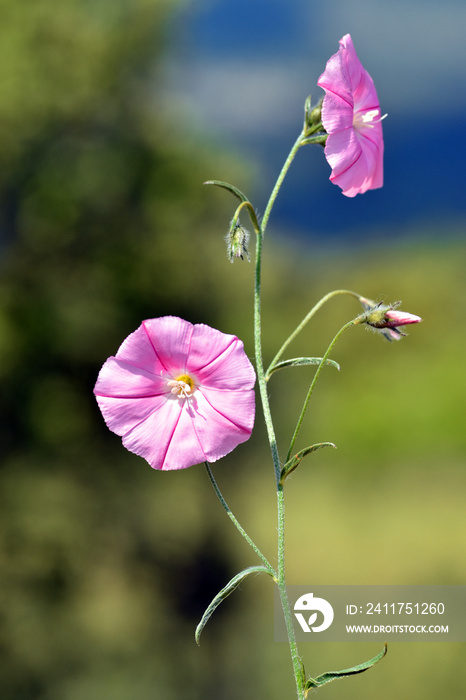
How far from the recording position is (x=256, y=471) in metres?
5.75

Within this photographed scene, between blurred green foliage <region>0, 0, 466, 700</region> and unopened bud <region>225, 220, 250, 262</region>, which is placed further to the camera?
blurred green foliage <region>0, 0, 466, 700</region>

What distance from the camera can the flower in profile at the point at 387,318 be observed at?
0.77 metres

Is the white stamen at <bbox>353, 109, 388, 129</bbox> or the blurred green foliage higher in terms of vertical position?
the white stamen at <bbox>353, 109, 388, 129</bbox>

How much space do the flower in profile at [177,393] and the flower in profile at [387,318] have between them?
0.15 meters

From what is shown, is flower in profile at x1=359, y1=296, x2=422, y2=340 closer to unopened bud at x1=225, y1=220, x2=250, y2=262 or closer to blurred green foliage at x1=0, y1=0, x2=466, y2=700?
unopened bud at x1=225, y1=220, x2=250, y2=262

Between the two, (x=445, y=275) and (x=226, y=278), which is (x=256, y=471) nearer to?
A: (x=226, y=278)

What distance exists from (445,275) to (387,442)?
212 centimetres

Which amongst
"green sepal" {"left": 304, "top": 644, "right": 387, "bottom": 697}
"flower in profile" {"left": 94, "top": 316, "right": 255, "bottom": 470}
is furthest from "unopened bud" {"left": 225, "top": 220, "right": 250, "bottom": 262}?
"green sepal" {"left": 304, "top": 644, "right": 387, "bottom": 697}

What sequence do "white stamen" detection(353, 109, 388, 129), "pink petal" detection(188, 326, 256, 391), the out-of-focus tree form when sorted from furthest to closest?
the out-of-focus tree < "white stamen" detection(353, 109, 388, 129) < "pink petal" detection(188, 326, 256, 391)

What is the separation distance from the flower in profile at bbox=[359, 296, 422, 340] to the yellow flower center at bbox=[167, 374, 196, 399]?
0.20 m

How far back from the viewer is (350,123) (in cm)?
83

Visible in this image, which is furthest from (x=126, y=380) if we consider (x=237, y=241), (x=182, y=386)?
(x=237, y=241)

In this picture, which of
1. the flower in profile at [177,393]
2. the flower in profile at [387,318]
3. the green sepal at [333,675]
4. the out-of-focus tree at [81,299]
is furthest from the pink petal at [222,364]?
the out-of-focus tree at [81,299]

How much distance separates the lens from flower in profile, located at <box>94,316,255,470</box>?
0.77 metres
